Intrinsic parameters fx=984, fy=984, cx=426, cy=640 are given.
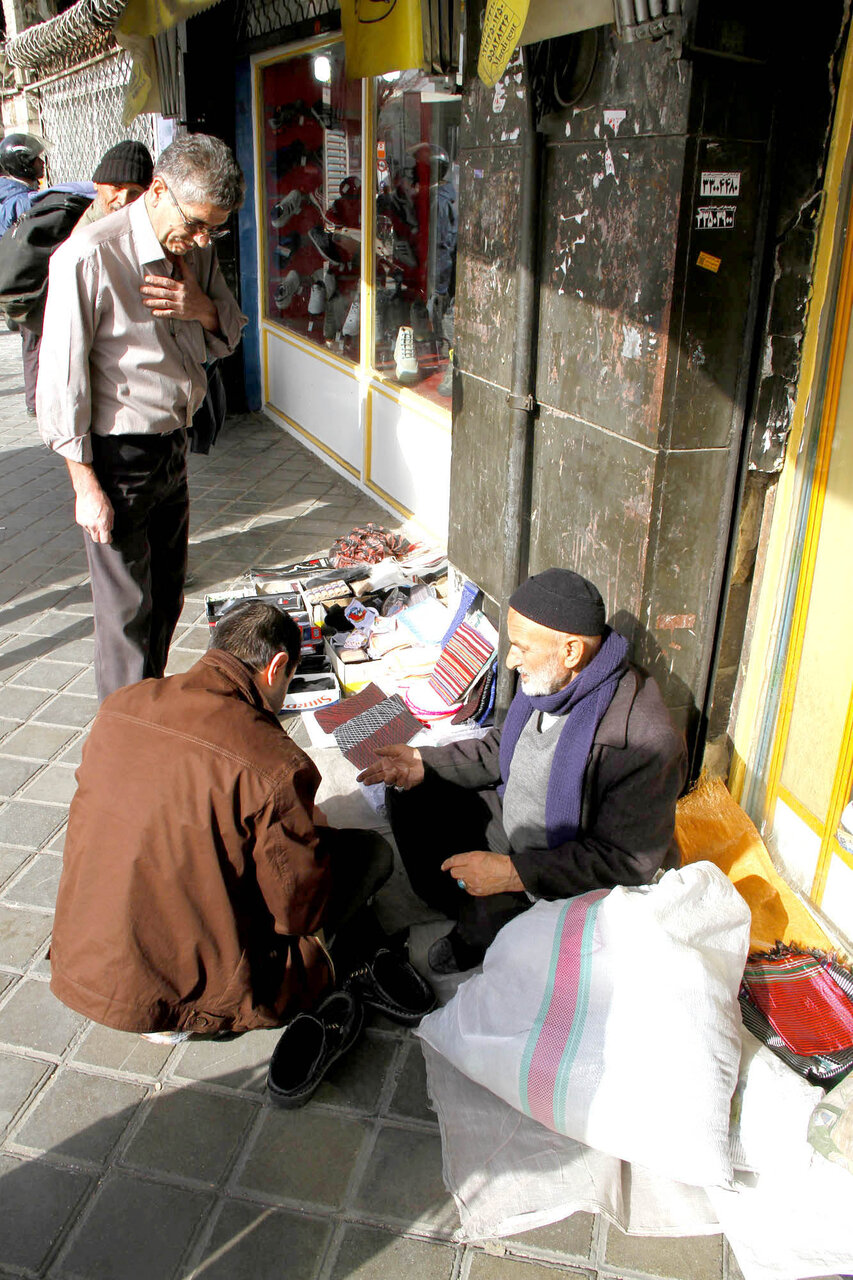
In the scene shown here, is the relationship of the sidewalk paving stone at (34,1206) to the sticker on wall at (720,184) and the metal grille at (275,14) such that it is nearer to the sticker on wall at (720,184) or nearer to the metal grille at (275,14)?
the sticker on wall at (720,184)

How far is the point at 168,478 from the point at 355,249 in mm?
3696

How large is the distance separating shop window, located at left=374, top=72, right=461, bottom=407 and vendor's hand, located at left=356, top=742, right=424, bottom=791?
3132mm

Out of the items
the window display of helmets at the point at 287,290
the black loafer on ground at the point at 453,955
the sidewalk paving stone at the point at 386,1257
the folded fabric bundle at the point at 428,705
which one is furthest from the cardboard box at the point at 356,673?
the window display of helmets at the point at 287,290

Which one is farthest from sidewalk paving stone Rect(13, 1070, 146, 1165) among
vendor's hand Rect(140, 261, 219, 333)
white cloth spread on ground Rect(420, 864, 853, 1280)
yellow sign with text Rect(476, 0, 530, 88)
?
yellow sign with text Rect(476, 0, 530, 88)

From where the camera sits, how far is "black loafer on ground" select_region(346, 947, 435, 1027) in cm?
264

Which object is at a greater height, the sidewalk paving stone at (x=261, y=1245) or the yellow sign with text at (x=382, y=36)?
the yellow sign with text at (x=382, y=36)

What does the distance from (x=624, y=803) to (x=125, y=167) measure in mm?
3470

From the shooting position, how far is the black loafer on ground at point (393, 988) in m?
2.64

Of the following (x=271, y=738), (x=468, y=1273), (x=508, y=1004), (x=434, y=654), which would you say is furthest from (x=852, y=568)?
(x=434, y=654)

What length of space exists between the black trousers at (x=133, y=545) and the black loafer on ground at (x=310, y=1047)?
161 centimetres

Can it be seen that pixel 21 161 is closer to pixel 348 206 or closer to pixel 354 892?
pixel 348 206

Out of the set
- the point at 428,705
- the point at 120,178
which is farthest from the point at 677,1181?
the point at 120,178

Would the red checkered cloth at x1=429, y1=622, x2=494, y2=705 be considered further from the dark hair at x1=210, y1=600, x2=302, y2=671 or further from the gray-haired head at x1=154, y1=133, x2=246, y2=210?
the gray-haired head at x1=154, y1=133, x2=246, y2=210

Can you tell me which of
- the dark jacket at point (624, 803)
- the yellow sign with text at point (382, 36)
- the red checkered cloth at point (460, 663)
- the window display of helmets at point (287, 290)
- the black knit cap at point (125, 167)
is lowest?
the red checkered cloth at point (460, 663)
